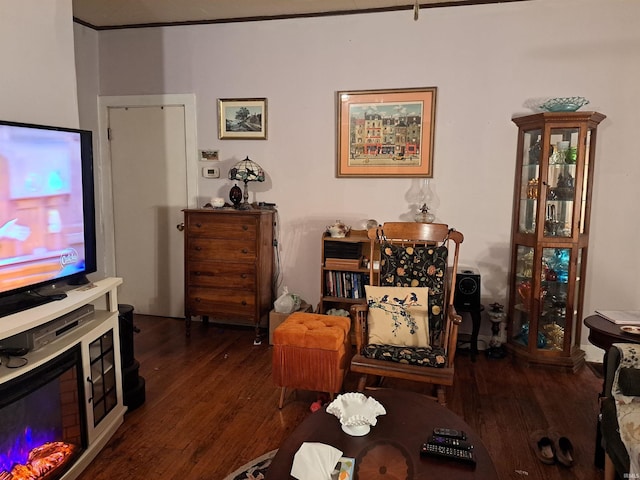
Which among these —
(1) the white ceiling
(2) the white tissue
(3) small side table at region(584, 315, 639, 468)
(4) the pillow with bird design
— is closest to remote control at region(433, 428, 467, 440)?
(2) the white tissue

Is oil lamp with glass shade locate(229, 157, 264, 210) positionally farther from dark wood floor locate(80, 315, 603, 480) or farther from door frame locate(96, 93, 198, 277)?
dark wood floor locate(80, 315, 603, 480)

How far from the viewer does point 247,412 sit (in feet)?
8.68

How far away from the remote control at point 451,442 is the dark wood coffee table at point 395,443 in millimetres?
36

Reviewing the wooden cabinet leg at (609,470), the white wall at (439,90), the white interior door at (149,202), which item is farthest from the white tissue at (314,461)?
the white interior door at (149,202)

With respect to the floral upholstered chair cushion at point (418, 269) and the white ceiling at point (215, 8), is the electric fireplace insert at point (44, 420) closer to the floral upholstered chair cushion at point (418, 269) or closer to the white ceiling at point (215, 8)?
the floral upholstered chair cushion at point (418, 269)

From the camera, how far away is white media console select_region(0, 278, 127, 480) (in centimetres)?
180

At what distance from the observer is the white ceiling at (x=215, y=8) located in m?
3.57

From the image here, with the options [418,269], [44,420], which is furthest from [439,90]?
[44,420]

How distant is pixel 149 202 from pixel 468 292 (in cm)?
299

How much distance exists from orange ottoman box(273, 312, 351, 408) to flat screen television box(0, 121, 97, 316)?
115 cm

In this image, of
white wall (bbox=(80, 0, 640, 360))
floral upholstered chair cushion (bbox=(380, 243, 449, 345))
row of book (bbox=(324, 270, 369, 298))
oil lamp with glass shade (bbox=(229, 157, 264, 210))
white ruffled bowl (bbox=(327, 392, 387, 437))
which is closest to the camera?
white ruffled bowl (bbox=(327, 392, 387, 437))

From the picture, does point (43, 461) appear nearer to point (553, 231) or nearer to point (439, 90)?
point (553, 231)

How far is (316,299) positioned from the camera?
4094 mm

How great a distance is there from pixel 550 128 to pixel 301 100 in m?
1.97
